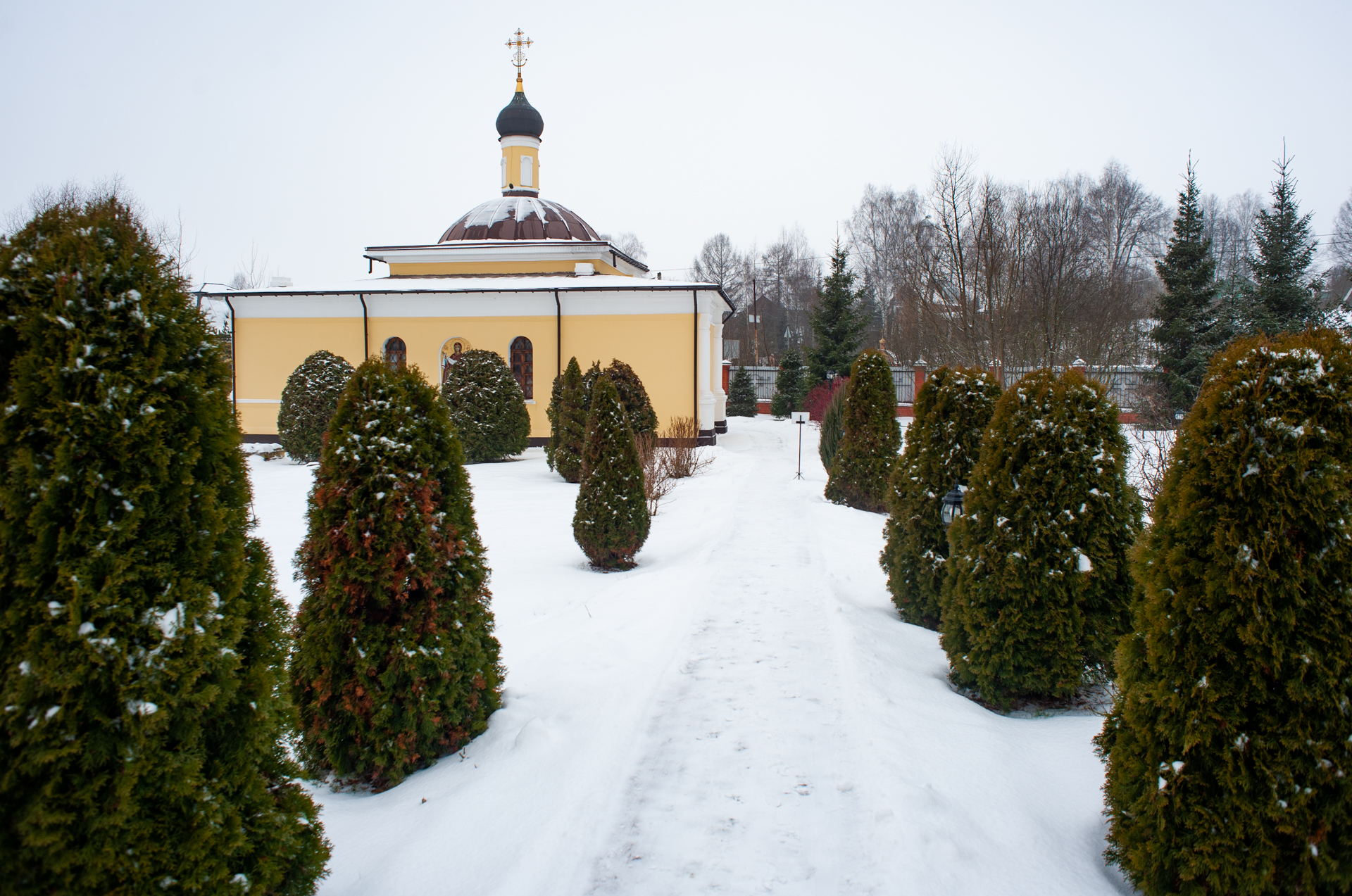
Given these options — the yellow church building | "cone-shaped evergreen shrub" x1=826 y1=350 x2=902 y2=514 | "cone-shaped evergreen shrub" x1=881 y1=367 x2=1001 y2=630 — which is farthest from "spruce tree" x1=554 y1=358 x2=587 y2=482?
"cone-shaped evergreen shrub" x1=881 y1=367 x2=1001 y2=630

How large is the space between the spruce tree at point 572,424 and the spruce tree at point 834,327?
17664 millimetres

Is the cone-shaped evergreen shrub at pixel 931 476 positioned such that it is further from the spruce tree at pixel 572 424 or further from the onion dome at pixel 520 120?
the onion dome at pixel 520 120

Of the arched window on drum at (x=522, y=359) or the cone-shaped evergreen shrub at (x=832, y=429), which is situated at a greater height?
the arched window on drum at (x=522, y=359)

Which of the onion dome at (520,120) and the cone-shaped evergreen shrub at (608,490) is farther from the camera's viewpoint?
the onion dome at (520,120)

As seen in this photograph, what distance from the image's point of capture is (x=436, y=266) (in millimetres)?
23672

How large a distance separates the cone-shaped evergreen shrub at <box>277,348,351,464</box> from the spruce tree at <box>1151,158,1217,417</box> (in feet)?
68.5

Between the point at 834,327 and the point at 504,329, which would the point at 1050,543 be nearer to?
the point at 504,329

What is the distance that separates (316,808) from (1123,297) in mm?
23074

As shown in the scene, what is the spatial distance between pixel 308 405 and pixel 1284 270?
23.8 metres

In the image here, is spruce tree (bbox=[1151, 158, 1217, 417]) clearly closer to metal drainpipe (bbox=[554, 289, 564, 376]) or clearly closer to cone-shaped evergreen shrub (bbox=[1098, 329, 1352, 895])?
metal drainpipe (bbox=[554, 289, 564, 376])

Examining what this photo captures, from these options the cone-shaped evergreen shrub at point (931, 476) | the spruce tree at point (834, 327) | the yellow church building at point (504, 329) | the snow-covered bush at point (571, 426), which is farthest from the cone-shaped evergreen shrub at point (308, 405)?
the spruce tree at point (834, 327)

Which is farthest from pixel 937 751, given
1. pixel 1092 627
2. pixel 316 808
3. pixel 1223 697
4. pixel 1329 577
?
pixel 316 808

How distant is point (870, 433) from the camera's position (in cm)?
1040

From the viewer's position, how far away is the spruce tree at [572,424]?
12141mm
